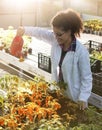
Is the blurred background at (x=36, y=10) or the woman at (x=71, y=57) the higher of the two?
the woman at (x=71, y=57)

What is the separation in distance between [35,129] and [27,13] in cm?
948

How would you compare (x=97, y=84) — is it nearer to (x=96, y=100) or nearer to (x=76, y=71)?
(x=96, y=100)

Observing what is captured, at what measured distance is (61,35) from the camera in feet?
8.34

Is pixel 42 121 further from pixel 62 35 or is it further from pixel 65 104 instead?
pixel 62 35

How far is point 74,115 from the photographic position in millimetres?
2436

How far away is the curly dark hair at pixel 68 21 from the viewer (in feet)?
8.27

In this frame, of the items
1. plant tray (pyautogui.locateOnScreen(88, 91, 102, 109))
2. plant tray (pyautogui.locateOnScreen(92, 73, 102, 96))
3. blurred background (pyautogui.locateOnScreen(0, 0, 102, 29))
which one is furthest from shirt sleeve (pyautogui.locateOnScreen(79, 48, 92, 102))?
blurred background (pyautogui.locateOnScreen(0, 0, 102, 29))

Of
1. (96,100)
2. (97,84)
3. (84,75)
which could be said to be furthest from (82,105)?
(97,84)

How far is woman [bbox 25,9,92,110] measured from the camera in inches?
100.0

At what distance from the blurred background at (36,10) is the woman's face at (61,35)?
827 centimetres

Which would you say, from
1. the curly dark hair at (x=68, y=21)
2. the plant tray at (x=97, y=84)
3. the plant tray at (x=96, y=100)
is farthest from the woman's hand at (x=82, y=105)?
the plant tray at (x=97, y=84)

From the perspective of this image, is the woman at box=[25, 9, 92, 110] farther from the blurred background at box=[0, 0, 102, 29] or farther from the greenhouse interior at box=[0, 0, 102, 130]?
the blurred background at box=[0, 0, 102, 29]

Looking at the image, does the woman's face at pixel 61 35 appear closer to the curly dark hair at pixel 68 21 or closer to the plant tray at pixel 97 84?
the curly dark hair at pixel 68 21

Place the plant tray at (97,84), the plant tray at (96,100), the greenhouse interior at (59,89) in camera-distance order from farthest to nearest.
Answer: the plant tray at (97,84), the plant tray at (96,100), the greenhouse interior at (59,89)
